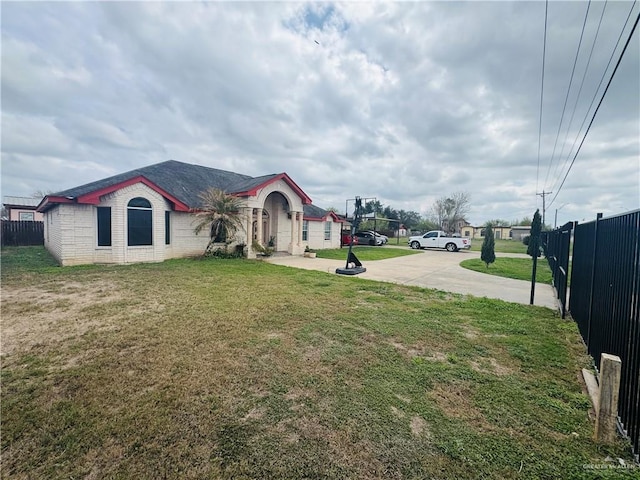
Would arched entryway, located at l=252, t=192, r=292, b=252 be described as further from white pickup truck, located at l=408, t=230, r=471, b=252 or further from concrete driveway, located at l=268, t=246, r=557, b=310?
white pickup truck, located at l=408, t=230, r=471, b=252

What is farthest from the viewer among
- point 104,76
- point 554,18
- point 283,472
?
point 104,76

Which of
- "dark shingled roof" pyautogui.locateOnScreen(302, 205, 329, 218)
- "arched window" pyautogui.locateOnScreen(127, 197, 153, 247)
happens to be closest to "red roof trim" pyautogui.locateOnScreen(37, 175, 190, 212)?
"arched window" pyautogui.locateOnScreen(127, 197, 153, 247)

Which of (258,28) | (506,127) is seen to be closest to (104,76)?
(258,28)

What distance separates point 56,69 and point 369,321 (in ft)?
50.2

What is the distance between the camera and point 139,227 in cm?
1181

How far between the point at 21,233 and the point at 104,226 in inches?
490

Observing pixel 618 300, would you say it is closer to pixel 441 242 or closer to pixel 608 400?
pixel 608 400

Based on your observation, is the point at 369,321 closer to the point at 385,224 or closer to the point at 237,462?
the point at 237,462

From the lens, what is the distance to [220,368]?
3.22 meters

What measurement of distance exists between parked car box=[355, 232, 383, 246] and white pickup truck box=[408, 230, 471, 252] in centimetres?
335

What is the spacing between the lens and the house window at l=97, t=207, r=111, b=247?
1106 cm

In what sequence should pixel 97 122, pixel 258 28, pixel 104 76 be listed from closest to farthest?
pixel 258 28
pixel 104 76
pixel 97 122

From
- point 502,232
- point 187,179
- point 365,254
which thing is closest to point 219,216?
point 187,179

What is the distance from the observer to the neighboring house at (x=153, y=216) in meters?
10.7
